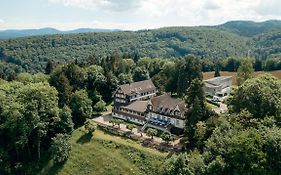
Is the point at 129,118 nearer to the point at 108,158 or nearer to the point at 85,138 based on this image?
the point at 85,138

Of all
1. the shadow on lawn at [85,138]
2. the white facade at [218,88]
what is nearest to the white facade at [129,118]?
the shadow on lawn at [85,138]

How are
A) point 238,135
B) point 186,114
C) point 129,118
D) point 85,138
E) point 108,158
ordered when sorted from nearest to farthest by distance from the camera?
1. point 238,135
2. point 186,114
3. point 108,158
4. point 85,138
5. point 129,118

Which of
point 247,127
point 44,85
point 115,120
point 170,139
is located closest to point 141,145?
point 170,139

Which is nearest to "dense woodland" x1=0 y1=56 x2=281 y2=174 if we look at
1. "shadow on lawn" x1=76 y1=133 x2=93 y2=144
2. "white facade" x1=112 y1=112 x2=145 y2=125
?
"shadow on lawn" x1=76 y1=133 x2=93 y2=144

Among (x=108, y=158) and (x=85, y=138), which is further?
(x=85, y=138)

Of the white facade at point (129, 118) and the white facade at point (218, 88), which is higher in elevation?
the white facade at point (218, 88)

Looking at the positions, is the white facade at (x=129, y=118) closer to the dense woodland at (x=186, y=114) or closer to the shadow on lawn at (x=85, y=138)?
the dense woodland at (x=186, y=114)

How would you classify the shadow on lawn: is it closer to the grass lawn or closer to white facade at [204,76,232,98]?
the grass lawn

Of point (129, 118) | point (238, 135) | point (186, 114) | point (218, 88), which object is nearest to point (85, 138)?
point (129, 118)
